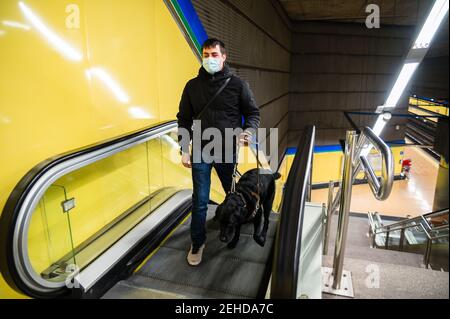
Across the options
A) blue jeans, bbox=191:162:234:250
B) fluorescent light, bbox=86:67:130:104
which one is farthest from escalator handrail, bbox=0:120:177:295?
blue jeans, bbox=191:162:234:250

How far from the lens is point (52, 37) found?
1600 millimetres

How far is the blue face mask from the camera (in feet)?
6.17

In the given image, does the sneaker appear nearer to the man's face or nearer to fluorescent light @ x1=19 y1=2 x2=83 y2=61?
the man's face

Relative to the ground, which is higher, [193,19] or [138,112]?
[193,19]

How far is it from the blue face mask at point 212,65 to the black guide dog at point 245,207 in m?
0.74

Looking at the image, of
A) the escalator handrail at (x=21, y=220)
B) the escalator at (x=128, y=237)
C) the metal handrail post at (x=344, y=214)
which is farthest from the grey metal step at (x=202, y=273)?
the escalator handrail at (x=21, y=220)

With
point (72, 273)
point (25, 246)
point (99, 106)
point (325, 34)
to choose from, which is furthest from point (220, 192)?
point (325, 34)

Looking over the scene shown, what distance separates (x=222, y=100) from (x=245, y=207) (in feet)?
2.17

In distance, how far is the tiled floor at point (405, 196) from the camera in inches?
363

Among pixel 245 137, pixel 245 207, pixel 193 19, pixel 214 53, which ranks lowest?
pixel 245 207

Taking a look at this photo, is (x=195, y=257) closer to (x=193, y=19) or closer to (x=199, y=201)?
(x=199, y=201)

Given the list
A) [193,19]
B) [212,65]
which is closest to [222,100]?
[212,65]

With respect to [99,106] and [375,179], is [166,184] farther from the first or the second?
[375,179]

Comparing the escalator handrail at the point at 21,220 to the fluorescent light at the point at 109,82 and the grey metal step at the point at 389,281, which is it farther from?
the grey metal step at the point at 389,281
